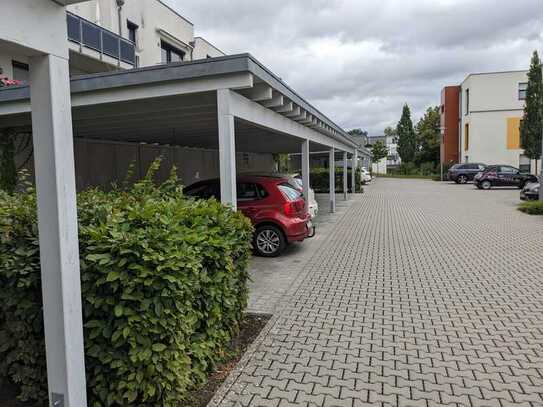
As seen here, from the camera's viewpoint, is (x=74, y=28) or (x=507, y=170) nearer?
(x=74, y=28)

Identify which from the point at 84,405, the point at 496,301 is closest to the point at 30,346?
the point at 84,405

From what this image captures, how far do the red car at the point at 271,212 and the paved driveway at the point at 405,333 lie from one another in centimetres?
71

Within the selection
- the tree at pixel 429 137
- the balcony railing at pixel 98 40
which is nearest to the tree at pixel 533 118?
the tree at pixel 429 137

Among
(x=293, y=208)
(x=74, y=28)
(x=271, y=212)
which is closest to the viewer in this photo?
(x=271, y=212)

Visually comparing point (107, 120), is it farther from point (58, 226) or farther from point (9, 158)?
point (58, 226)

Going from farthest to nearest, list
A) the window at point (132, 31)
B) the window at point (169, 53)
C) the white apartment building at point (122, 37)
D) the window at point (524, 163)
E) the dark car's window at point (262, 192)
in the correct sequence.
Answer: the window at point (524, 163) → the window at point (169, 53) → the window at point (132, 31) → the white apartment building at point (122, 37) → the dark car's window at point (262, 192)

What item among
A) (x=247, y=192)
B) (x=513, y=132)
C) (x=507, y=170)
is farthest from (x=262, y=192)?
(x=513, y=132)

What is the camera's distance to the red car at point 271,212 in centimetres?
805

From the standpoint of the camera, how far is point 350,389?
3275 mm

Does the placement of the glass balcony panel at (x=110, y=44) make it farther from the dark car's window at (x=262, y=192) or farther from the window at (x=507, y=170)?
the window at (x=507, y=170)

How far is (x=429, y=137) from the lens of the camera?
52812mm

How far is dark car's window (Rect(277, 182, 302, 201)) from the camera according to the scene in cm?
821

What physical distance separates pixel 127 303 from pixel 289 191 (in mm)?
5949

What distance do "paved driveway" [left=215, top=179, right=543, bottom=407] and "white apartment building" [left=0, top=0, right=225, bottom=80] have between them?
30.6 ft
